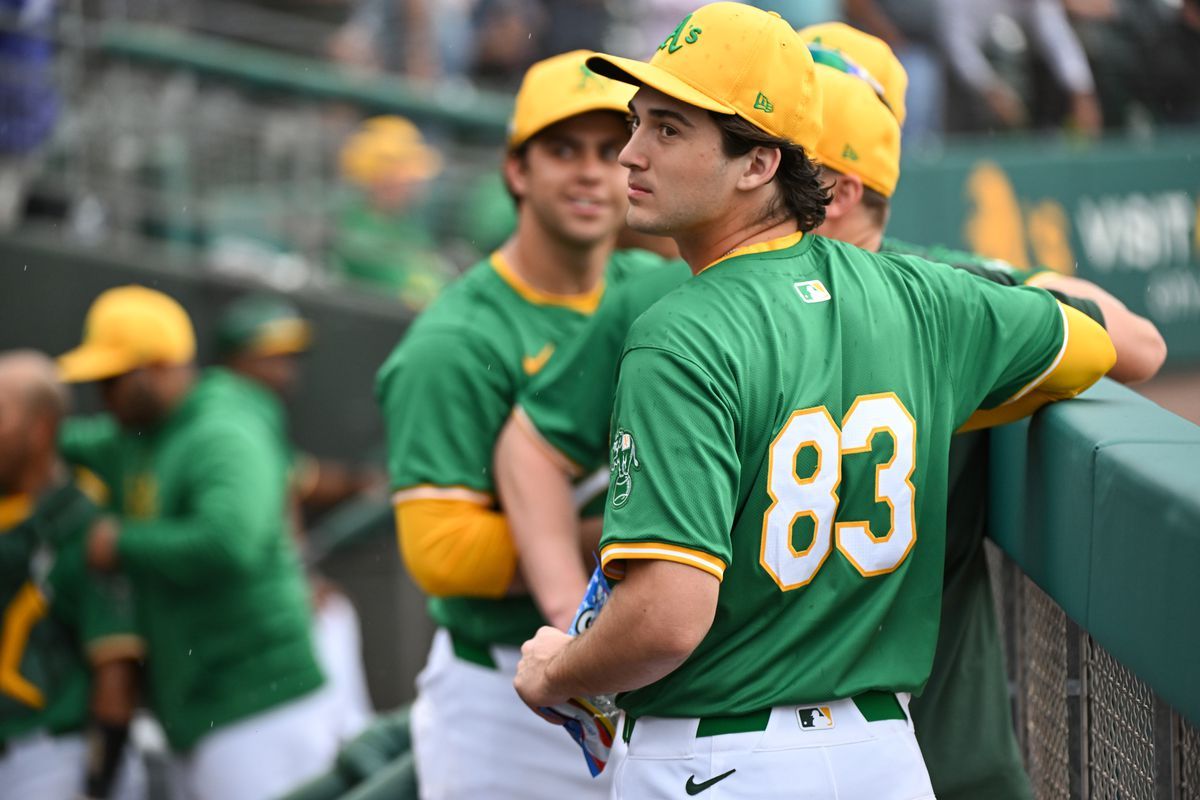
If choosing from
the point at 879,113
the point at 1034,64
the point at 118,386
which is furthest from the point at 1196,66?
the point at 879,113

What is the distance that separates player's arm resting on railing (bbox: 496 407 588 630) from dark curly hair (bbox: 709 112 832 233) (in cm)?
74

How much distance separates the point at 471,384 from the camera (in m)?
3.30

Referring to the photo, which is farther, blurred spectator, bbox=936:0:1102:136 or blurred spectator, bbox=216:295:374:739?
blurred spectator, bbox=936:0:1102:136

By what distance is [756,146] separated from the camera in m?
2.35

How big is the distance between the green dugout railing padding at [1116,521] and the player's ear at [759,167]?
671 mm

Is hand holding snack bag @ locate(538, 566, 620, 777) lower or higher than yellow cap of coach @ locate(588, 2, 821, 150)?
lower

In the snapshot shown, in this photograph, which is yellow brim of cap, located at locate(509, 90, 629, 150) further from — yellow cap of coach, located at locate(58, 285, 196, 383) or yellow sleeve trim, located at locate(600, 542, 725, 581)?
yellow cap of coach, located at locate(58, 285, 196, 383)

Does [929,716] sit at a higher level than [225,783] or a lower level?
higher

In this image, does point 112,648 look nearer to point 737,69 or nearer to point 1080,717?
point 1080,717

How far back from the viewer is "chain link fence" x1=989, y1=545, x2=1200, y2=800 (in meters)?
2.23

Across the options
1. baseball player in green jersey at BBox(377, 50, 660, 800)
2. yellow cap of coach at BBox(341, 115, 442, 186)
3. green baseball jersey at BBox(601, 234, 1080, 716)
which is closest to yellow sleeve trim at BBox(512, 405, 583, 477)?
baseball player in green jersey at BBox(377, 50, 660, 800)

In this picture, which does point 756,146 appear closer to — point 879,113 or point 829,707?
point 879,113

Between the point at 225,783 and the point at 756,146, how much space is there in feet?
14.4

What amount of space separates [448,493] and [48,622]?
10.1ft
